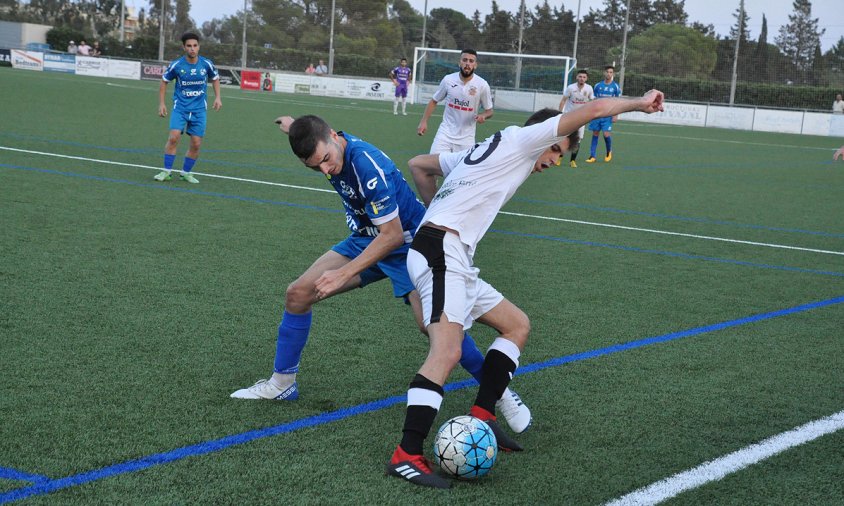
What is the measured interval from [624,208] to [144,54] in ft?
190

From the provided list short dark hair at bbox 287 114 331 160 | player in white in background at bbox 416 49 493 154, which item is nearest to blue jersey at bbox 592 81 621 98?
player in white in background at bbox 416 49 493 154

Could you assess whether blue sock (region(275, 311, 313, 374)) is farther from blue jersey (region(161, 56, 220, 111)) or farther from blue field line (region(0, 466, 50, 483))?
blue jersey (region(161, 56, 220, 111))

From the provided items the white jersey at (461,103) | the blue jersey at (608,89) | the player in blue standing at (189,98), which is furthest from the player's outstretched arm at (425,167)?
the blue jersey at (608,89)

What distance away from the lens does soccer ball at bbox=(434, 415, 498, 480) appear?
12.4 ft

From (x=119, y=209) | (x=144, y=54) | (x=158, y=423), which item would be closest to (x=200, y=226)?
(x=119, y=209)

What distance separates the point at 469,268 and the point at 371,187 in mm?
559

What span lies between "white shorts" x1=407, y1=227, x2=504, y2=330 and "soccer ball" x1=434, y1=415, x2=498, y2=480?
442 millimetres

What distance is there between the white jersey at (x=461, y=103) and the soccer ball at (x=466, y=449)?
889 centimetres

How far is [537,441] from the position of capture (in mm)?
4305

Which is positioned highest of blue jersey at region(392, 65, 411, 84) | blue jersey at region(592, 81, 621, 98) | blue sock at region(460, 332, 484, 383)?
blue jersey at region(392, 65, 411, 84)

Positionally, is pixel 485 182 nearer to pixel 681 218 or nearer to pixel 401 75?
pixel 681 218

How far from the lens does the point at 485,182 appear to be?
414 centimetres

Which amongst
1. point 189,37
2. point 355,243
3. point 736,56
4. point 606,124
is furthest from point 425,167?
point 736,56

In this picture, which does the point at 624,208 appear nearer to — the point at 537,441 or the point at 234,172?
the point at 234,172
